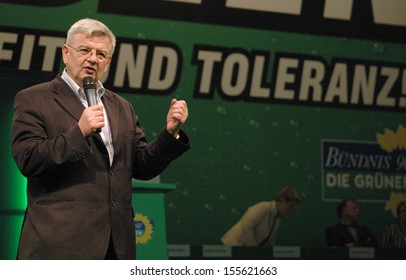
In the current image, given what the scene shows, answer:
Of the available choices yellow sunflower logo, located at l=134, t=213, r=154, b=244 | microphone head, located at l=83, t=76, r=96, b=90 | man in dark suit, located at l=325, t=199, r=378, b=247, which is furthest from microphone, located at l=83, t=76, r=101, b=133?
man in dark suit, located at l=325, t=199, r=378, b=247

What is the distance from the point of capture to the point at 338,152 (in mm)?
7227

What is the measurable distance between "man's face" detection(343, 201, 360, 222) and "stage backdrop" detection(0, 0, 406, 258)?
0.07 metres

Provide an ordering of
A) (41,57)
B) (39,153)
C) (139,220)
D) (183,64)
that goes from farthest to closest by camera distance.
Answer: (183,64)
(41,57)
(139,220)
(39,153)

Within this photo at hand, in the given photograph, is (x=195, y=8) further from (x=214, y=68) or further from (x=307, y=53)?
(x=307, y=53)

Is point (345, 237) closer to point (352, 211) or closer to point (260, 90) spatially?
point (352, 211)

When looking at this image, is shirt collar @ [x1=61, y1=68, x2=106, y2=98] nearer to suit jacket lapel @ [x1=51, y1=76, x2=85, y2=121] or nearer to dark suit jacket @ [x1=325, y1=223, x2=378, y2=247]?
suit jacket lapel @ [x1=51, y1=76, x2=85, y2=121]

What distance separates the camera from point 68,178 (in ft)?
8.68

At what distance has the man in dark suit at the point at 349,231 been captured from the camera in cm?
711

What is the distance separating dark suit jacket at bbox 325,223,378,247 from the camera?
23.3 feet

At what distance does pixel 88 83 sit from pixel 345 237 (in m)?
4.76

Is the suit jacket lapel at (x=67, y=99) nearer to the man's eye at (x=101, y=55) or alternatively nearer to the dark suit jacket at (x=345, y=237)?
the man's eye at (x=101, y=55)

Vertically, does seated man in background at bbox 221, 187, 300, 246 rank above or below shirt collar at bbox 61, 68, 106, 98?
below

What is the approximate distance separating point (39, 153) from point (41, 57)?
4.08 m

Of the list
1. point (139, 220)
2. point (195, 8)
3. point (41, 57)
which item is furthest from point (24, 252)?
point (195, 8)
